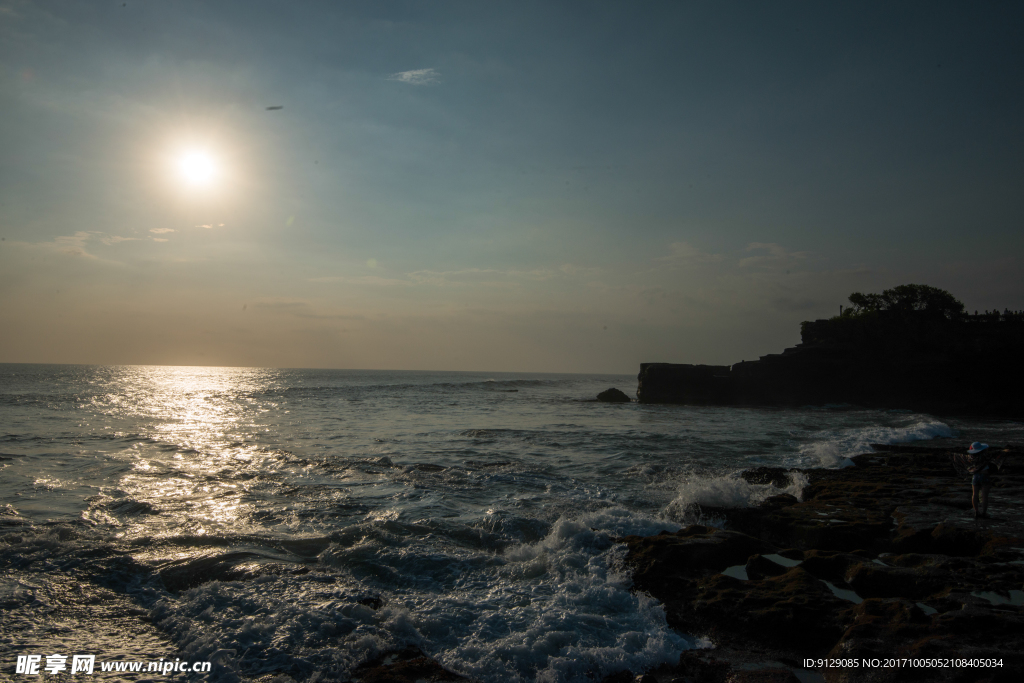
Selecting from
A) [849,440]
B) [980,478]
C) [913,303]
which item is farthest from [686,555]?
[913,303]

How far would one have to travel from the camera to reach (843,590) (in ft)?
23.2

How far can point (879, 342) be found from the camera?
45812mm

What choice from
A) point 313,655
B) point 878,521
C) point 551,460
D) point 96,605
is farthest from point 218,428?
point 878,521

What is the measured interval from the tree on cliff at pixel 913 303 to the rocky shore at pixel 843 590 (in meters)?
47.6

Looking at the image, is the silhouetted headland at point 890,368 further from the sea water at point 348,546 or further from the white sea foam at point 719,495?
the white sea foam at point 719,495

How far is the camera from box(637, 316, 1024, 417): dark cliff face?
132 ft

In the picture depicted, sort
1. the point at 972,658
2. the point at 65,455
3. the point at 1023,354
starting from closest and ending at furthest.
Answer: the point at 972,658 < the point at 65,455 < the point at 1023,354

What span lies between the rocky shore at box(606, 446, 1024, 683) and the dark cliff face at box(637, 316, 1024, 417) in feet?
126

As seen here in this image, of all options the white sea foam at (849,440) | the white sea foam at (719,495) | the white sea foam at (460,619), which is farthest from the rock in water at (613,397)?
the white sea foam at (460,619)

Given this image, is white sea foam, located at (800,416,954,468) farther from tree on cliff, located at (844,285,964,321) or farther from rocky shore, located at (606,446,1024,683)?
tree on cliff, located at (844,285,964,321)

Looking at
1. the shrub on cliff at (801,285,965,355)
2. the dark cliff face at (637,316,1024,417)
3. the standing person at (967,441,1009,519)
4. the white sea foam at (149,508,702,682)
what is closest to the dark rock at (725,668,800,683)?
the white sea foam at (149,508,702,682)

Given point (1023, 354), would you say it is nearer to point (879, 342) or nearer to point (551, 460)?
point (879, 342)

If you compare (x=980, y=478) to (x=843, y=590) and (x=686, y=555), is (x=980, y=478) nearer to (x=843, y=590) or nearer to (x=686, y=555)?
(x=843, y=590)

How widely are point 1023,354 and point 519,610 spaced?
50984 mm
